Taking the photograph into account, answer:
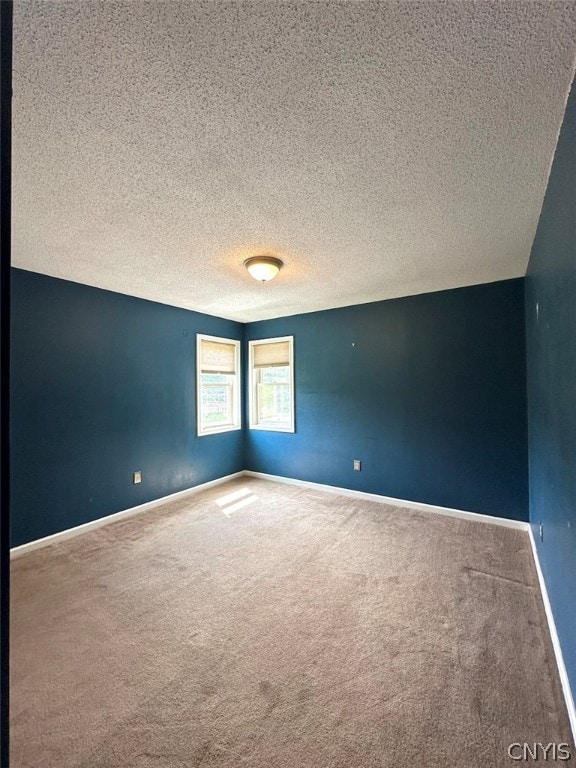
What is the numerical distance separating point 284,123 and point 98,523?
375cm

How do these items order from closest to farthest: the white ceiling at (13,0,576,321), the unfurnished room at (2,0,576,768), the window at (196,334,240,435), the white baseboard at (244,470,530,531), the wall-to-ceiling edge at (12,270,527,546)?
1. the white ceiling at (13,0,576,321)
2. the unfurnished room at (2,0,576,768)
3. the wall-to-ceiling edge at (12,270,527,546)
4. the white baseboard at (244,470,530,531)
5. the window at (196,334,240,435)

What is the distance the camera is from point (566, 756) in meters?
1.29

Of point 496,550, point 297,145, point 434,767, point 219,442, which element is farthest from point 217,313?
point 434,767

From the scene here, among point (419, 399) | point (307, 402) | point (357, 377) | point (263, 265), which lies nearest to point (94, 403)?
point (263, 265)

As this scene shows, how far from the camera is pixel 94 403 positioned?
3439 mm

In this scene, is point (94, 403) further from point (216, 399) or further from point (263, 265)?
point (263, 265)

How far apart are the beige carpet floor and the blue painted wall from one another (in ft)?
1.25

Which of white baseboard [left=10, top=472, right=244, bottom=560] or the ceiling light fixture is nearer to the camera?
the ceiling light fixture

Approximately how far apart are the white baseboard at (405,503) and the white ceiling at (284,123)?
2.56 metres

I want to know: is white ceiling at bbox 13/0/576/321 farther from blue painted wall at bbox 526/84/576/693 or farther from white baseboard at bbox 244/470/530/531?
white baseboard at bbox 244/470/530/531

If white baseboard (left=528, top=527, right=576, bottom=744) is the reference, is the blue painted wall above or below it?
above

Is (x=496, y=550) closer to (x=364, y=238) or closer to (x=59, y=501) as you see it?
(x=364, y=238)

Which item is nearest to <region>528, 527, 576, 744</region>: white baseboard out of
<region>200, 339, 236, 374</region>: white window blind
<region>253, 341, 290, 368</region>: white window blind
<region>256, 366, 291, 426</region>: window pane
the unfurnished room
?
the unfurnished room

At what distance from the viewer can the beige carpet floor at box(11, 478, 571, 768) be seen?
4.37ft
